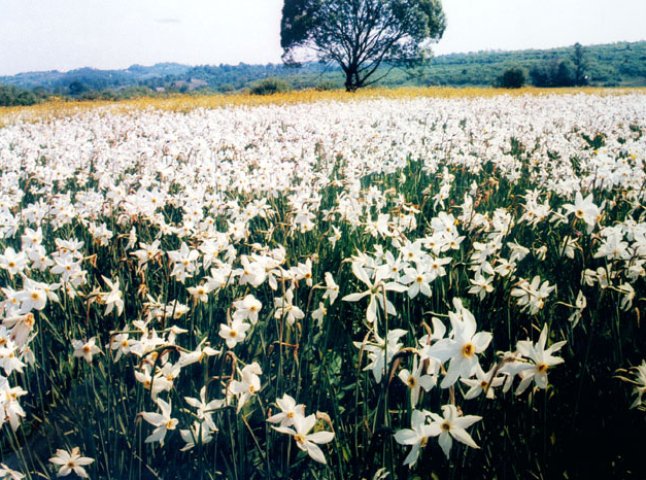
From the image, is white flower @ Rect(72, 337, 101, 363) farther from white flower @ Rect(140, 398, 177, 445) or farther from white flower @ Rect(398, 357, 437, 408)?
white flower @ Rect(398, 357, 437, 408)

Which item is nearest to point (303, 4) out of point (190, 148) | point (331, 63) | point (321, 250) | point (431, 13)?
point (331, 63)

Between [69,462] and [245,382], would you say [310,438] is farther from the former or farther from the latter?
[69,462]

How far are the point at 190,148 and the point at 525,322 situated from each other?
17.6ft

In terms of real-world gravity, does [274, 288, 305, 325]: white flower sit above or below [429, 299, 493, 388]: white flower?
below

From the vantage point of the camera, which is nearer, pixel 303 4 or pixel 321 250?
pixel 321 250

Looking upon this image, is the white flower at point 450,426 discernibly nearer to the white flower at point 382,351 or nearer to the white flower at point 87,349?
the white flower at point 382,351

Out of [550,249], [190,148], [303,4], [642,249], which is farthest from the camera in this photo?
[303,4]

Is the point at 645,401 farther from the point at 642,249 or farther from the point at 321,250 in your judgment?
the point at 321,250

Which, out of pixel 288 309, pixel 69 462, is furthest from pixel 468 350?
pixel 69 462

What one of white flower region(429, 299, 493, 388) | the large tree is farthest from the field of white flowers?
the large tree

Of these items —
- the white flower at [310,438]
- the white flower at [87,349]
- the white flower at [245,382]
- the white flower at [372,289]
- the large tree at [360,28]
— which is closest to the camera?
the white flower at [310,438]

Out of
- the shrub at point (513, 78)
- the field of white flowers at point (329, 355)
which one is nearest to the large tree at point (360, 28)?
the shrub at point (513, 78)

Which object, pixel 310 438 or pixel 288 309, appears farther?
pixel 288 309

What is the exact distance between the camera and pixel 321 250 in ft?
12.6
